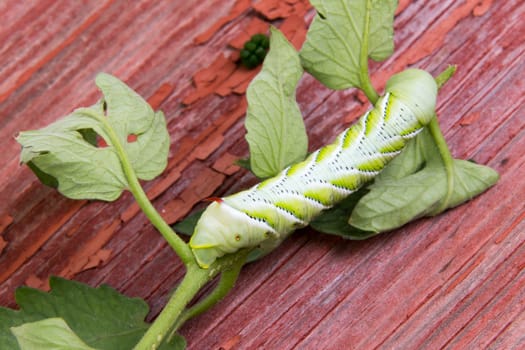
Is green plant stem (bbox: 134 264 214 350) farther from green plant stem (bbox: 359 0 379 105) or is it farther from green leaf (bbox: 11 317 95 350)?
green plant stem (bbox: 359 0 379 105)

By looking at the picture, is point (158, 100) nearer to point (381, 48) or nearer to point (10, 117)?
point (10, 117)

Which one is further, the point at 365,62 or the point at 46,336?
the point at 365,62

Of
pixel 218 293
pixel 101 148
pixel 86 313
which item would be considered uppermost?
pixel 101 148

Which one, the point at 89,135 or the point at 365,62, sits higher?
the point at 89,135

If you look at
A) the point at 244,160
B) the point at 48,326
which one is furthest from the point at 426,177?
the point at 48,326

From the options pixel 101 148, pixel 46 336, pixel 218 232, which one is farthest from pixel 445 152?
pixel 46 336

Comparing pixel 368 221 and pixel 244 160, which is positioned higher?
pixel 244 160

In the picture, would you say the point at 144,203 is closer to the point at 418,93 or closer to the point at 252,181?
the point at 252,181
